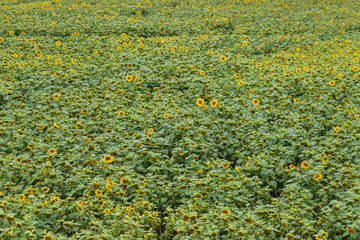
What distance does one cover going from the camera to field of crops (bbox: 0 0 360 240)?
3.01m

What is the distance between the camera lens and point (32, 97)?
5.41m

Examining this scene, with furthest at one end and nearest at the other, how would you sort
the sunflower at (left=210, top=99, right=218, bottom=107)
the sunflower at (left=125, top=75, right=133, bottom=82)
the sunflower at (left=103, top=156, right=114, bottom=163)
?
the sunflower at (left=125, top=75, right=133, bottom=82) < the sunflower at (left=210, top=99, right=218, bottom=107) < the sunflower at (left=103, top=156, right=114, bottom=163)

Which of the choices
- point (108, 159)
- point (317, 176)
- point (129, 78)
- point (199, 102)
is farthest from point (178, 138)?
point (129, 78)

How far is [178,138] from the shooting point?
14.3 feet

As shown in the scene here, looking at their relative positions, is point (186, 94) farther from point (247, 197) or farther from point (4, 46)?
point (4, 46)

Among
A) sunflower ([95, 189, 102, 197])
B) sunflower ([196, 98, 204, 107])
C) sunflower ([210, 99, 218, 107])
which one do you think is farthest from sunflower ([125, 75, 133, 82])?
sunflower ([95, 189, 102, 197])

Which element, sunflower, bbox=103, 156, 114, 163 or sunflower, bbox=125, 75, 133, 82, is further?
sunflower, bbox=125, 75, 133, 82

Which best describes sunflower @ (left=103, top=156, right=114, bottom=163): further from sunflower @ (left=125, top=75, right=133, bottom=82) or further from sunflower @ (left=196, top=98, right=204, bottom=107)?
sunflower @ (left=125, top=75, right=133, bottom=82)

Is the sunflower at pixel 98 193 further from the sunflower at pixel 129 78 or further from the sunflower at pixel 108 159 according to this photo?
the sunflower at pixel 129 78

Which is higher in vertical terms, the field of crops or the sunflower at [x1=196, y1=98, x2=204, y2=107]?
the sunflower at [x1=196, y1=98, x2=204, y2=107]

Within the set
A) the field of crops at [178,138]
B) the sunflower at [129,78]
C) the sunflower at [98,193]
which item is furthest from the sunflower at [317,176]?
the sunflower at [129,78]

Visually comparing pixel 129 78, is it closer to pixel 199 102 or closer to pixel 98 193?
pixel 199 102

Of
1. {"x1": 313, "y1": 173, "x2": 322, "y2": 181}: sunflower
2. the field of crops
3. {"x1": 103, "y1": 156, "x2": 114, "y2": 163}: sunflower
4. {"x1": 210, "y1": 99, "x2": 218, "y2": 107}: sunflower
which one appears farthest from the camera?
{"x1": 210, "y1": 99, "x2": 218, "y2": 107}: sunflower

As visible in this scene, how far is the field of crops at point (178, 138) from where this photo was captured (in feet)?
9.86
